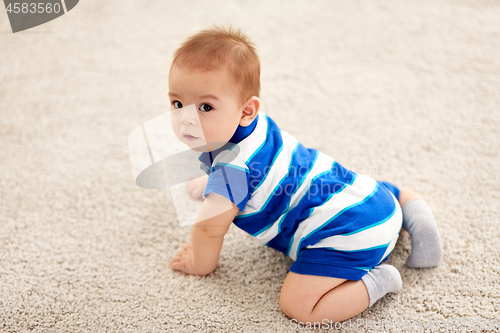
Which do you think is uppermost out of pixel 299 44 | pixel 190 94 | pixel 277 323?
pixel 190 94

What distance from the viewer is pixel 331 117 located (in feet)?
4.06

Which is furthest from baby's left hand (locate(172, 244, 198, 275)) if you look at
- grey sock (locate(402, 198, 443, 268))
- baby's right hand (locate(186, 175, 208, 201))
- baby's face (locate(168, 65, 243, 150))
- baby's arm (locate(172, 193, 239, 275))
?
grey sock (locate(402, 198, 443, 268))

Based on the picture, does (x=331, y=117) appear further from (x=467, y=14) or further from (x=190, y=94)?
(x=467, y=14)

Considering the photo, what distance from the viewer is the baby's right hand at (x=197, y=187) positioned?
94 cm

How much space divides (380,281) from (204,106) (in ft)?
1.47

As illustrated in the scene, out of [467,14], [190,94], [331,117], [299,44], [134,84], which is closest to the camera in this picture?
[190,94]

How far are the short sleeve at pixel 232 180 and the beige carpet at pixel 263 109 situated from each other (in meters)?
0.22

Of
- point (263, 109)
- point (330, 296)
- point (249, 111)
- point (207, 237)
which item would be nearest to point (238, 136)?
point (249, 111)

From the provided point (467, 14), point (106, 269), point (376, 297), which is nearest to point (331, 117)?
point (376, 297)

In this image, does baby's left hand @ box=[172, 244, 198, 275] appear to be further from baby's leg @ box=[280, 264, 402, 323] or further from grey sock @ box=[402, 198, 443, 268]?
grey sock @ box=[402, 198, 443, 268]

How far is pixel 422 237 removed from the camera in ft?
2.63

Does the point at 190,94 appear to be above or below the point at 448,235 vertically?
above

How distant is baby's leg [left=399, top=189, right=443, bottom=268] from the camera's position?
31.5 inches

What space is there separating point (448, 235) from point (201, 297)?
1.82 feet
